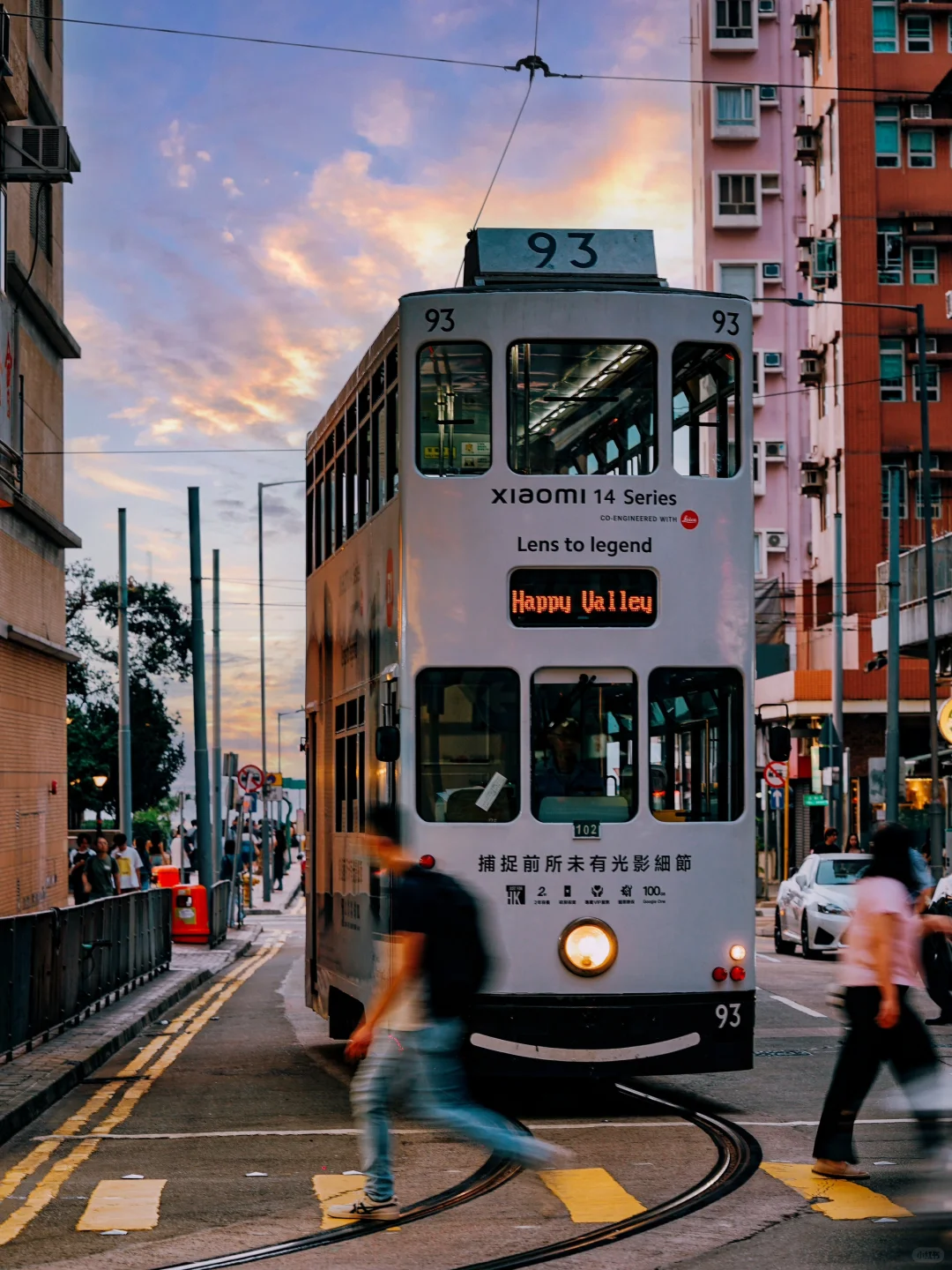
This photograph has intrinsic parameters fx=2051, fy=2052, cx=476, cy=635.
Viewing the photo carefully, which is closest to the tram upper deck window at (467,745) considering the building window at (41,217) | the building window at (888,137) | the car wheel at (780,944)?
the car wheel at (780,944)

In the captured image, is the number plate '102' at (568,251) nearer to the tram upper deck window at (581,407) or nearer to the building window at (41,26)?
the tram upper deck window at (581,407)

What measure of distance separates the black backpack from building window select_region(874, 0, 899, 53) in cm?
5344

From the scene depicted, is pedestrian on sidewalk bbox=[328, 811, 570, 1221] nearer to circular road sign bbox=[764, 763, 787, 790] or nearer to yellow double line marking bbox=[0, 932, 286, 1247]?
yellow double line marking bbox=[0, 932, 286, 1247]

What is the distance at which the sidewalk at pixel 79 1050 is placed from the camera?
1255cm

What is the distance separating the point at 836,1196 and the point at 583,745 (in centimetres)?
338

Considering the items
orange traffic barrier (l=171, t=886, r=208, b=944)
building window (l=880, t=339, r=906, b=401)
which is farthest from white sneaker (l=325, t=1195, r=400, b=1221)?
building window (l=880, t=339, r=906, b=401)

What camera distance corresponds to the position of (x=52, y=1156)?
432 inches

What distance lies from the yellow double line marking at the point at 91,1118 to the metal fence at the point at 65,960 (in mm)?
789

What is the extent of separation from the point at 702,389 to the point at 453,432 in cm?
150

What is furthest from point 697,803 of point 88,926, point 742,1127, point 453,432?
A: point 88,926

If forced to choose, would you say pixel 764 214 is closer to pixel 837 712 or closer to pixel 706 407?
pixel 837 712

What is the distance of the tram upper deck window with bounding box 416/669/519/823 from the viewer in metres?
11.7

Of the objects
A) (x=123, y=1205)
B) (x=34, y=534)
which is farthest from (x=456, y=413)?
(x=34, y=534)

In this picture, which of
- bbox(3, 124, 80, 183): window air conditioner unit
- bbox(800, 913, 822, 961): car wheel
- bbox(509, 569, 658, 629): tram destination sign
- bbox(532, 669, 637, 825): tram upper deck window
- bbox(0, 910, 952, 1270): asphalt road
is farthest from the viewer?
bbox(800, 913, 822, 961): car wheel
